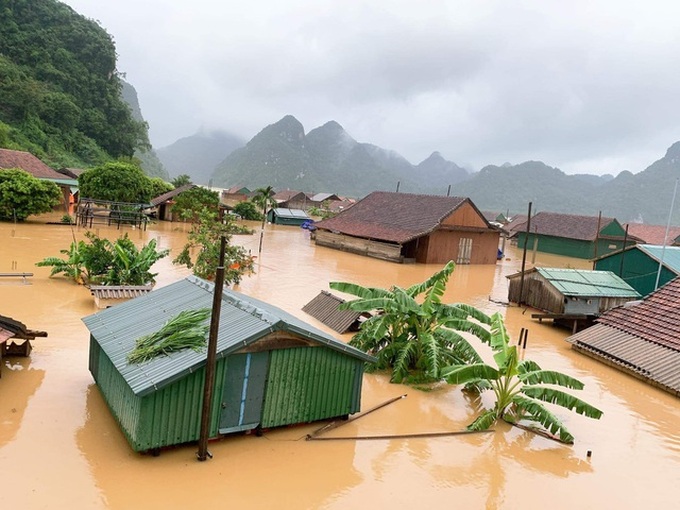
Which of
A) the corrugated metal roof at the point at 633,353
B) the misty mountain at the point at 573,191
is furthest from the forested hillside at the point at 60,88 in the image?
the misty mountain at the point at 573,191

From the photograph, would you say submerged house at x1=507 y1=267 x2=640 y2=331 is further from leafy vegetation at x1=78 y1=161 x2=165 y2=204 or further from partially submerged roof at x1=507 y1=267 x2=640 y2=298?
leafy vegetation at x1=78 y1=161 x2=165 y2=204

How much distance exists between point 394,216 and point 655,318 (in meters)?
24.4

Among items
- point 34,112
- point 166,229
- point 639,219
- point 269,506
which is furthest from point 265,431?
point 639,219

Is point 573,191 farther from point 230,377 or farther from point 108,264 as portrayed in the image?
point 230,377

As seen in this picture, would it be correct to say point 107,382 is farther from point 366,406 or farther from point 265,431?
point 366,406

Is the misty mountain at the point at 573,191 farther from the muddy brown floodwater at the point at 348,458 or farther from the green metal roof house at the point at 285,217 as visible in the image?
the muddy brown floodwater at the point at 348,458

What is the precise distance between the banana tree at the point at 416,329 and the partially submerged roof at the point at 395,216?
20.9 meters

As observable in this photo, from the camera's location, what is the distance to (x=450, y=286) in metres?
27.2

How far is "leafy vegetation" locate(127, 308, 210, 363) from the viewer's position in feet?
26.8

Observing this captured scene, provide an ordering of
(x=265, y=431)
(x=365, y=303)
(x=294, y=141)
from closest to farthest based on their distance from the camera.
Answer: (x=265, y=431) → (x=365, y=303) → (x=294, y=141)

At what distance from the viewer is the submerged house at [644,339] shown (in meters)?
13.3

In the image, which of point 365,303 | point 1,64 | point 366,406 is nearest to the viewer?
point 366,406

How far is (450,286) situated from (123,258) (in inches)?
658

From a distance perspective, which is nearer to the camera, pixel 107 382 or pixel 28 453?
pixel 28 453
